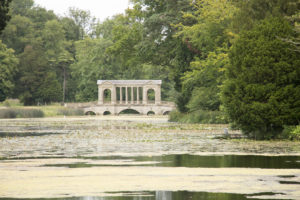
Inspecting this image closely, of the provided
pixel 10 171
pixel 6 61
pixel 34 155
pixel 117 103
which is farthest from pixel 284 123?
pixel 117 103

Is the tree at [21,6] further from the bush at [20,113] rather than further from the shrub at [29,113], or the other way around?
the bush at [20,113]

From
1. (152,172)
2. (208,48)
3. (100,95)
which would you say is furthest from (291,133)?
(100,95)

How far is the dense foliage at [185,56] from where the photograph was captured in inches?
1155

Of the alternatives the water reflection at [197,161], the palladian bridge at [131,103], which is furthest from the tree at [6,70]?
the water reflection at [197,161]

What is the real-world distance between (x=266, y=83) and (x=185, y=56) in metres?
29.5

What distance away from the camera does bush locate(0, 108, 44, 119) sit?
86200 millimetres

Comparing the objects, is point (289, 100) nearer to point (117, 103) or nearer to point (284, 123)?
point (284, 123)

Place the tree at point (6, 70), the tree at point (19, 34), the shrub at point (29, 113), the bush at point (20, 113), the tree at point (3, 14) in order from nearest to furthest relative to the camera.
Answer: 1. the tree at point (3, 14)
2. the bush at point (20, 113)
3. the shrub at point (29, 113)
4. the tree at point (6, 70)
5. the tree at point (19, 34)

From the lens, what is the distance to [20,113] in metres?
88.7

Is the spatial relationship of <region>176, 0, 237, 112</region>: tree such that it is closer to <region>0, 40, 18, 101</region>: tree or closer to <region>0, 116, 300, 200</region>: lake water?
<region>0, 116, 300, 200</region>: lake water

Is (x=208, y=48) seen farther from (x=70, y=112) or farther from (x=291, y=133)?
(x=70, y=112)

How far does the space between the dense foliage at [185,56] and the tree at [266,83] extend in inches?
1.9

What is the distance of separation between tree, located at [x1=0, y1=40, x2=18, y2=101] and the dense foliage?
0.18m

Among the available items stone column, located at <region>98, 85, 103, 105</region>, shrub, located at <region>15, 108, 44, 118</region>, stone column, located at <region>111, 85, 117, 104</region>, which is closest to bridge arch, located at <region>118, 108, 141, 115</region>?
stone column, located at <region>111, 85, 117, 104</region>
